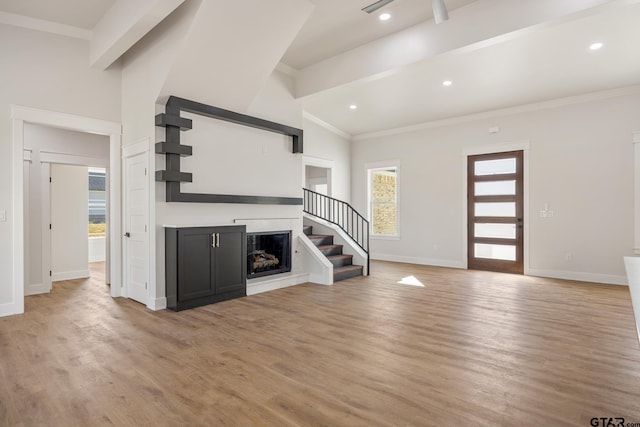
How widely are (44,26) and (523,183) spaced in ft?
25.5

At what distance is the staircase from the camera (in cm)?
630

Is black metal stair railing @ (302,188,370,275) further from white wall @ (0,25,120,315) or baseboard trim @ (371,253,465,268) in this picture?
white wall @ (0,25,120,315)

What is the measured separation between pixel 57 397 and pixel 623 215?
296 inches

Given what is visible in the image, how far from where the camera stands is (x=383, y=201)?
8.81 meters

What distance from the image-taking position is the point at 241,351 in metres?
3.05

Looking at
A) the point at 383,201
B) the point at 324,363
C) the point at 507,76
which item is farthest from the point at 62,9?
the point at 383,201

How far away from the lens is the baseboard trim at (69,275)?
6258mm

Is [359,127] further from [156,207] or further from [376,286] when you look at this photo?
[156,207]

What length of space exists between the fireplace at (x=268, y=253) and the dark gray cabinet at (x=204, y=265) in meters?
0.40

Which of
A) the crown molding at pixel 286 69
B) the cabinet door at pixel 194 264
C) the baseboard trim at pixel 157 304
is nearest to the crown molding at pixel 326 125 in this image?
the crown molding at pixel 286 69

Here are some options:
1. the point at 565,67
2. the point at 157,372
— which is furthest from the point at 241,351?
the point at 565,67

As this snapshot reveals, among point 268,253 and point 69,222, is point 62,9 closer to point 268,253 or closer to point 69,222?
point 69,222

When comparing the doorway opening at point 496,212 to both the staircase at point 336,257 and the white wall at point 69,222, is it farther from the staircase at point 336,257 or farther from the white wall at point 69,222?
the white wall at point 69,222

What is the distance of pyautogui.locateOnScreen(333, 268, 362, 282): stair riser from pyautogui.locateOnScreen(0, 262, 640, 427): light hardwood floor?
1268mm
